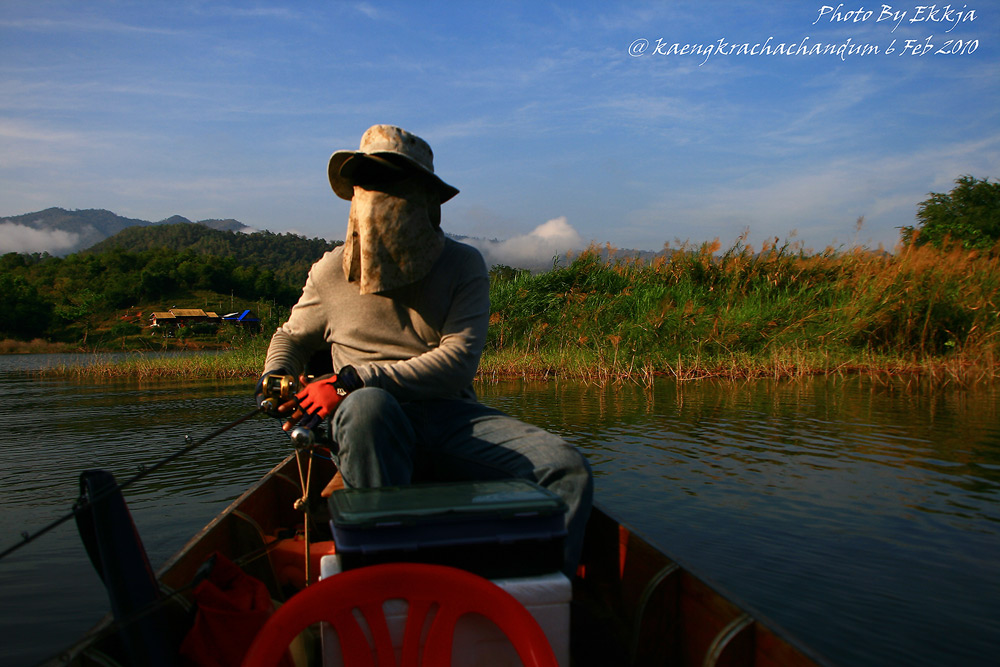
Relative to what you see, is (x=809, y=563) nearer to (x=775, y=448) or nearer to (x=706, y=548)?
(x=706, y=548)

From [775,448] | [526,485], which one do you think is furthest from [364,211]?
[775,448]

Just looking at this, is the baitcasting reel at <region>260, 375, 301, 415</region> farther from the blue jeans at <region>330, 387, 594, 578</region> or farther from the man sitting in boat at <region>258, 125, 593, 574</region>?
the blue jeans at <region>330, 387, 594, 578</region>

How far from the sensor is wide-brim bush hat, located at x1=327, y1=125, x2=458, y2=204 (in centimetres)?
212

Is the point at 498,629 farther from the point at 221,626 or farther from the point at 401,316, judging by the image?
the point at 401,316

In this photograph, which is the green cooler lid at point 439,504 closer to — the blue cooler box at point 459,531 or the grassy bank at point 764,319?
the blue cooler box at point 459,531

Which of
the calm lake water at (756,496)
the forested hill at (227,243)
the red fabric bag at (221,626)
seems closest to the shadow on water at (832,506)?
the calm lake water at (756,496)

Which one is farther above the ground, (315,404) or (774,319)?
(774,319)

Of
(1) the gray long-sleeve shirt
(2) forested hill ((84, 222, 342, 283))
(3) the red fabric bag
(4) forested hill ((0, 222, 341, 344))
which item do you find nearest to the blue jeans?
(1) the gray long-sleeve shirt

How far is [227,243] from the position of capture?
107188 mm

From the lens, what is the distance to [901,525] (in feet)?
11.2

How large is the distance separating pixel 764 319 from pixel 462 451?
32.8 feet

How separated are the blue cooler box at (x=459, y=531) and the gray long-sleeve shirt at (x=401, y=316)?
783 millimetres

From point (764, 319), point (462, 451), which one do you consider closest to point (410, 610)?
point (462, 451)

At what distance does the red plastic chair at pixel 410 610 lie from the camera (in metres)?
1.24
